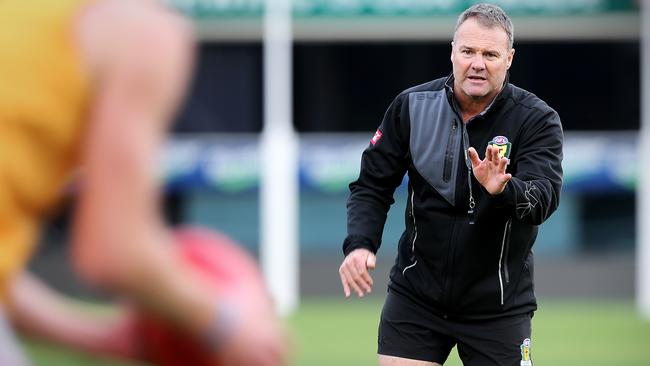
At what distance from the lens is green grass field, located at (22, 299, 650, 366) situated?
37.8ft

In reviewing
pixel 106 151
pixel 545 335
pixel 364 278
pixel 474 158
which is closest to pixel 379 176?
pixel 364 278

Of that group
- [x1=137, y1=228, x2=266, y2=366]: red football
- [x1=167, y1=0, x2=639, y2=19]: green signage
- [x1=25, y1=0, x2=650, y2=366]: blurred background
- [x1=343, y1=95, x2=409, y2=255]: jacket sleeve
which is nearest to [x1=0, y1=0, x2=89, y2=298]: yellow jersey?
[x1=137, y1=228, x2=266, y2=366]: red football

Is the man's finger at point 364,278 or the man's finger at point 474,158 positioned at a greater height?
the man's finger at point 474,158

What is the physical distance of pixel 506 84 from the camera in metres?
5.62

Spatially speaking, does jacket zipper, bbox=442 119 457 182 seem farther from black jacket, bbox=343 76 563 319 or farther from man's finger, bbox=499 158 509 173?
man's finger, bbox=499 158 509 173

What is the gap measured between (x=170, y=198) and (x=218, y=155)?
92 cm

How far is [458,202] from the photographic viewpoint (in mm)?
5496

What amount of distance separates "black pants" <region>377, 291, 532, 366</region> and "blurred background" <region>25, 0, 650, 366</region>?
10816 millimetres

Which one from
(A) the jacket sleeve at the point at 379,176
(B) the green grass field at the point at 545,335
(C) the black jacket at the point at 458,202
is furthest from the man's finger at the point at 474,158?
(B) the green grass field at the point at 545,335

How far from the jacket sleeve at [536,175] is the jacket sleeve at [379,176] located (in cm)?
51

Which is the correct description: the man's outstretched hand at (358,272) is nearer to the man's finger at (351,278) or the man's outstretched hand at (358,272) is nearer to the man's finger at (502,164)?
the man's finger at (351,278)

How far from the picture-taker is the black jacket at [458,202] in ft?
18.0

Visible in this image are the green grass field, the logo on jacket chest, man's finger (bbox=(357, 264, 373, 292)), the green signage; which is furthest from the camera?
the green signage

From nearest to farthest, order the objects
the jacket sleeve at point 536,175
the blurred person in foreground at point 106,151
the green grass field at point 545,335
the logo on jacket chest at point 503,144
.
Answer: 1. the blurred person in foreground at point 106,151
2. the jacket sleeve at point 536,175
3. the logo on jacket chest at point 503,144
4. the green grass field at point 545,335
